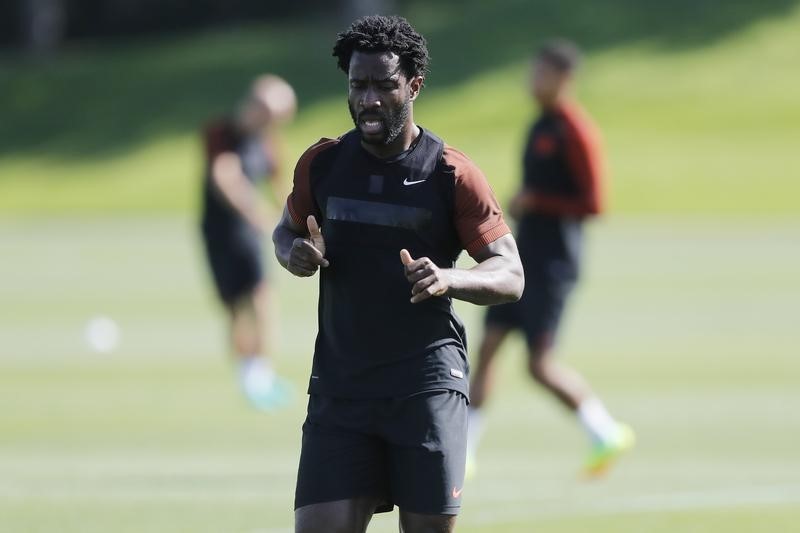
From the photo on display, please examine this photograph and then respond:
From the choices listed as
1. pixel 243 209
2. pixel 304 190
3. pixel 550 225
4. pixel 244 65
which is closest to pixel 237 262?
pixel 243 209

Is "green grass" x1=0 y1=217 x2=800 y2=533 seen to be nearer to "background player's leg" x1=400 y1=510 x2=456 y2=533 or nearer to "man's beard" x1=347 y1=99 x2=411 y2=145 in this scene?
"background player's leg" x1=400 y1=510 x2=456 y2=533

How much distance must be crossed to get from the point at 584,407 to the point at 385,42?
5.27 metres

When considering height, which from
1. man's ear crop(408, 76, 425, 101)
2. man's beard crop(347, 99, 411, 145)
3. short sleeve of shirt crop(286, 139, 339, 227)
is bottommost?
short sleeve of shirt crop(286, 139, 339, 227)

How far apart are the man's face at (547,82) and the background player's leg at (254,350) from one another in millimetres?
3740

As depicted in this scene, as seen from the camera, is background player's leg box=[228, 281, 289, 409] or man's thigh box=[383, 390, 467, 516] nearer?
man's thigh box=[383, 390, 467, 516]

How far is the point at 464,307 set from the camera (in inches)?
813

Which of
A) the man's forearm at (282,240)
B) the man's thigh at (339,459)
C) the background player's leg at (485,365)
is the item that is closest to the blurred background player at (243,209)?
the background player's leg at (485,365)

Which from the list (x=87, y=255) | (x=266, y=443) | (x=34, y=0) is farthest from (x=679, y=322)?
(x=34, y=0)

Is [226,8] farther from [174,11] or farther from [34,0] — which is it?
[34,0]

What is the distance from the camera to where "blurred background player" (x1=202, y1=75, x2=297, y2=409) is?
14.0 metres

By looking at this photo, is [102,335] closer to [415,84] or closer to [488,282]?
[415,84]

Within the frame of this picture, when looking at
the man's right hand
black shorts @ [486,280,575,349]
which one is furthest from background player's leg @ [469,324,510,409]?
the man's right hand

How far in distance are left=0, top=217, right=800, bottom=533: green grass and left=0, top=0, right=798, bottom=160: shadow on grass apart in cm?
2303

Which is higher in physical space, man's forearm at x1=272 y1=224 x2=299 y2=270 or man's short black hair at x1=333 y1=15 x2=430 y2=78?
man's short black hair at x1=333 y1=15 x2=430 y2=78
